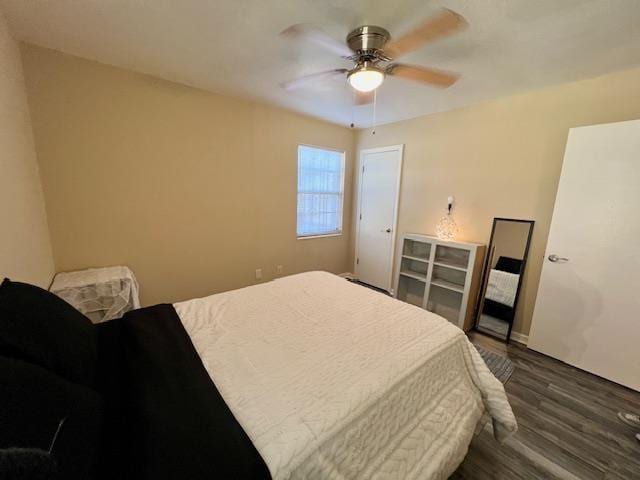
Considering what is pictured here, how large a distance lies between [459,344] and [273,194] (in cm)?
262

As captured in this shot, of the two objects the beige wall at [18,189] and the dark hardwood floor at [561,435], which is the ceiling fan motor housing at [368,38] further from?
the dark hardwood floor at [561,435]

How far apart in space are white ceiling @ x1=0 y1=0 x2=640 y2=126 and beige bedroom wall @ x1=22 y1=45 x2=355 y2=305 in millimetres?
265

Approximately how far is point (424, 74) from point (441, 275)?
89.4 inches

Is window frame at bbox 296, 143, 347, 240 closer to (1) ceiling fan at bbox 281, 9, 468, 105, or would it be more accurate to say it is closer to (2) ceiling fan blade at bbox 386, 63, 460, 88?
(1) ceiling fan at bbox 281, 9, 468, 105

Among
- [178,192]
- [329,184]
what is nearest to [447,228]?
[329,184]

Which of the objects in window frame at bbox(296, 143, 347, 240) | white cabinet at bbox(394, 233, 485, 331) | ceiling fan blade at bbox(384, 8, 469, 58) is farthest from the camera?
window frame at bbox(296, 143, 347, 240)

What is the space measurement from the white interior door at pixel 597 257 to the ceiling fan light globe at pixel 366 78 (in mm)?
1838

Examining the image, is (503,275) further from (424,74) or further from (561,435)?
(424,74)

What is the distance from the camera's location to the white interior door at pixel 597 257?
195 cm

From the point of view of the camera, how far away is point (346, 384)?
1052mm

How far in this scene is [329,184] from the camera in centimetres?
396

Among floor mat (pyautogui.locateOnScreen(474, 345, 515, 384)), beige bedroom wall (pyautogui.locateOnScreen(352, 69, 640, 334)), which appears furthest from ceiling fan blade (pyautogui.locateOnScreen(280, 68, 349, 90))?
floor mat (pyautogui.locateOnScreen(474, 345, 515, 384))

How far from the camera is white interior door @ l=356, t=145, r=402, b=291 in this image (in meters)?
3.62

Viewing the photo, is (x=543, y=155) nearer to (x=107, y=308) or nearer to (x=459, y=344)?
(x=459, y=344)
